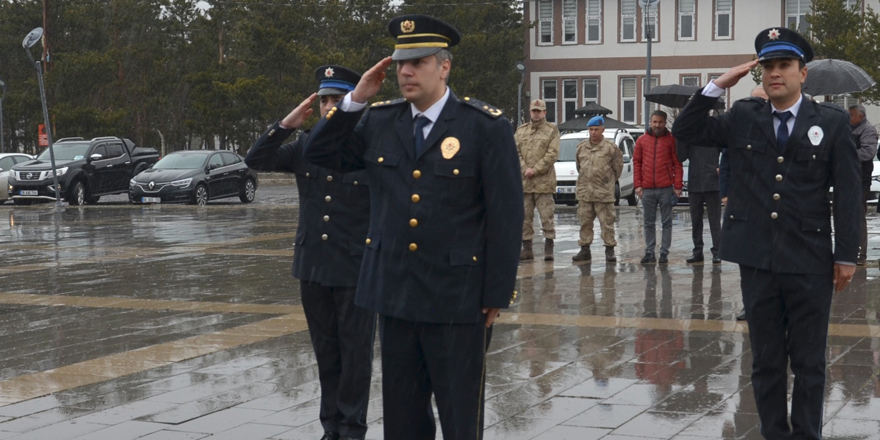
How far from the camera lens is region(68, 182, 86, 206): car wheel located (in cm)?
2992

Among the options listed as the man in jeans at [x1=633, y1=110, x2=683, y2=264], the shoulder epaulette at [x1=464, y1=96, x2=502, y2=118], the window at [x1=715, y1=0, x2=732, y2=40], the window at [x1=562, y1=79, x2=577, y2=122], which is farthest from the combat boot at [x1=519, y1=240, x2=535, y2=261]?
the window at [x1=562, y1=79, x2=577, y2=122]

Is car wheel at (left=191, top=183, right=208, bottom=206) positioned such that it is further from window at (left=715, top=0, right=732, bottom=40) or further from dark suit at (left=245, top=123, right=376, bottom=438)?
window at (left=715, top=0, right=732, bottom=40)

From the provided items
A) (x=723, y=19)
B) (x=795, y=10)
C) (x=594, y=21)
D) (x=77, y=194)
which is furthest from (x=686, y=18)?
(x=77, y=194)

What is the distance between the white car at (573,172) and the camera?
26641 millimetres

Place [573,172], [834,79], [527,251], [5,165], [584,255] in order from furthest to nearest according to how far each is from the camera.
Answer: [5,165]
[573,172]
[527,251]
[584,255]
[834,79]

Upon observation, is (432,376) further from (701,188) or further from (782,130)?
(701,188)

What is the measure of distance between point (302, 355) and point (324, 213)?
7.93 ft

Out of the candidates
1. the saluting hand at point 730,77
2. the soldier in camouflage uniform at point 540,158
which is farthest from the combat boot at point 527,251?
the saluting hand at point 730,77

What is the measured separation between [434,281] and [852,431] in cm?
256

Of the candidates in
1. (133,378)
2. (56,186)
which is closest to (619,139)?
(56,186)

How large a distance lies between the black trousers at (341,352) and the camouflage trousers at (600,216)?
8709mm

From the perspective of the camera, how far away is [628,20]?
188 ft

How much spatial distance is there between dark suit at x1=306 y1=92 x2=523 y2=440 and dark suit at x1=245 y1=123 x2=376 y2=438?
1228 mm

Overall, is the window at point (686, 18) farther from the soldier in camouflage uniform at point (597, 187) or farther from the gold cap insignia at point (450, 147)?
the gold cap insignia at point (450, 147)
